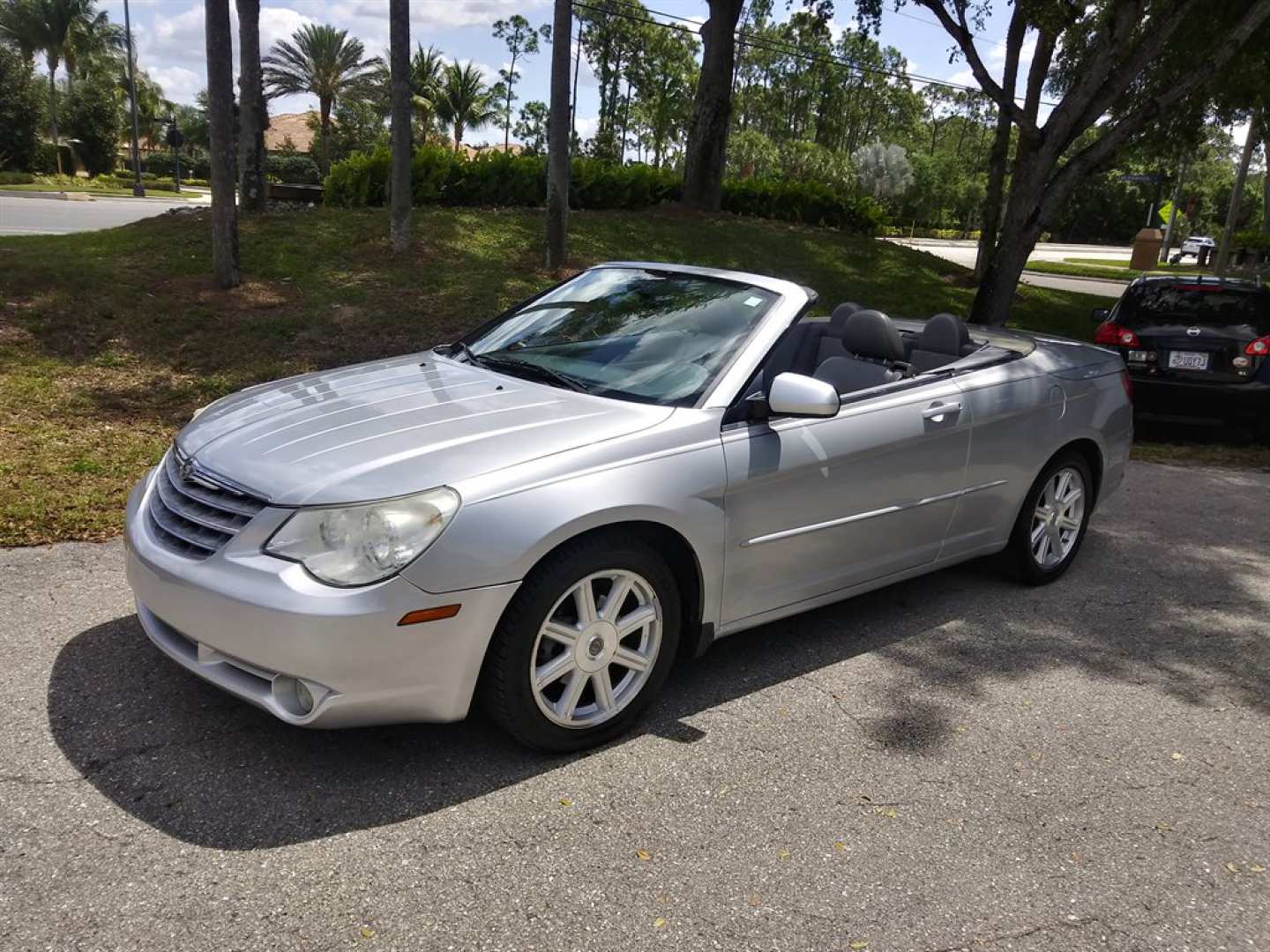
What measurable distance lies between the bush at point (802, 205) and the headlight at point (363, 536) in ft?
53.2

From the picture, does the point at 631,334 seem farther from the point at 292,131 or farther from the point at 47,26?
the point at 292,131

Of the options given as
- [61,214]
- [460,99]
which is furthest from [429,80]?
[61,214]

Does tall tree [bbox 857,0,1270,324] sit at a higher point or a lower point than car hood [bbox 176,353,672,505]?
higher

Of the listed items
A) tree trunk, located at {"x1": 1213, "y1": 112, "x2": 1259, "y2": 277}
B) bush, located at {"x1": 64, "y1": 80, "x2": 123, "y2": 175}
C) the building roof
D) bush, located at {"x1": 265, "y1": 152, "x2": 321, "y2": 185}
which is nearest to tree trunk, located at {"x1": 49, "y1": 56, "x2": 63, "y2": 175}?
bush, located at {"x1": 64, "y1": 80, "x2": 123, "y2": 175}

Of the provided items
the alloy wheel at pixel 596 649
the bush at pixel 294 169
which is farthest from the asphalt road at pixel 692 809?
the bush at pixel 294 169

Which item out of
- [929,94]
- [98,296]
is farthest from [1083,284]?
[929,94]

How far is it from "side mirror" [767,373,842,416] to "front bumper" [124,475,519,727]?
1229 mm

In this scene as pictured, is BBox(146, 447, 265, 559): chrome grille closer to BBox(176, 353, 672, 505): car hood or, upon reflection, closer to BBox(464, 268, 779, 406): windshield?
BBox(176, 353, 672, 505): car hood

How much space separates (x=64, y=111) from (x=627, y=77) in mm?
31298

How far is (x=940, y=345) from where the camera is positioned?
17.7 feet

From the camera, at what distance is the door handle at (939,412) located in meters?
4.54

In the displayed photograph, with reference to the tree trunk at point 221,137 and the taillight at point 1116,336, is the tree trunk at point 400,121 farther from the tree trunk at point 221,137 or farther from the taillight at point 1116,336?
the taillight at point 1116,336

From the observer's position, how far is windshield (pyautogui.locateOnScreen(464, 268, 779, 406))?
4059 millimetres

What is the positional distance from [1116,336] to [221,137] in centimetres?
815
